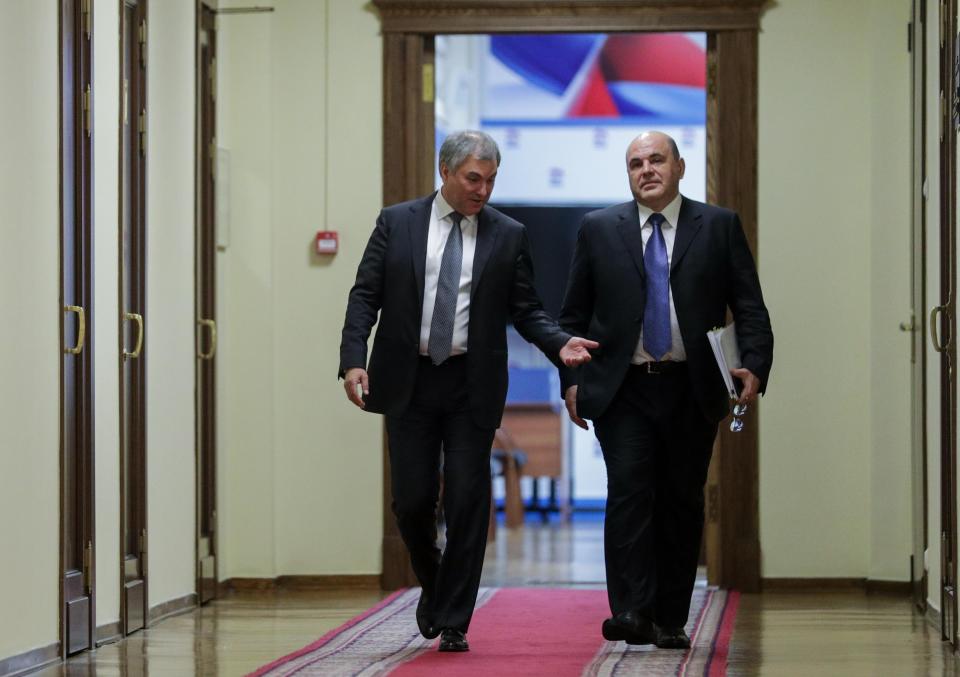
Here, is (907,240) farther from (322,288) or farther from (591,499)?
(591,499)

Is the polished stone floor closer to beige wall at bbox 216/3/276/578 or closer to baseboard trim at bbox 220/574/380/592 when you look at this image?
baseboard trim at bbox 220/574/380/592

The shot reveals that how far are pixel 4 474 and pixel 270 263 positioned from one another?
88.9 inches

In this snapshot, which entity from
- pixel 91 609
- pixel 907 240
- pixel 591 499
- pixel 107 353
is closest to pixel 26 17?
pixel 107 353

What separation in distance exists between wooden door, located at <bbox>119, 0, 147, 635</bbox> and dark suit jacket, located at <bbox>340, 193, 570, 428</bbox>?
1.05 meters

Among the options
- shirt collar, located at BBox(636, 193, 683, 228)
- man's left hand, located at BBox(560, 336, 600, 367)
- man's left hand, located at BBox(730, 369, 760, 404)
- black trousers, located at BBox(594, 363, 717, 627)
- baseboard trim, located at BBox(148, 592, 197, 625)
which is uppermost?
shirt collar, located at BBox(636, 193, 683, 228)

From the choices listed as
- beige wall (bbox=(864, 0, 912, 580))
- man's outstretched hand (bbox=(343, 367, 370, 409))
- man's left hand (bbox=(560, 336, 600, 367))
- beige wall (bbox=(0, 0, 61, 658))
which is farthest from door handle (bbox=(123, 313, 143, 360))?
beige wall (bbox=(864, 0, 912, 580))

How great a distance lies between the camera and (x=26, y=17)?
409 centimetres

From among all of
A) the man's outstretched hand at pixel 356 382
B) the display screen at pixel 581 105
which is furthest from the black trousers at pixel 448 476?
the display screen at pixel 581 105

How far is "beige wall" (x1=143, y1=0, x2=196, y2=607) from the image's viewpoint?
5141 mm

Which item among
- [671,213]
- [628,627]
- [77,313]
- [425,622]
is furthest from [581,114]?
[628,627]

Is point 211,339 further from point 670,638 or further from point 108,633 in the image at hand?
point 670,638

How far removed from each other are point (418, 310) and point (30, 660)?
140cm

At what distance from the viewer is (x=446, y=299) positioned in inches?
164

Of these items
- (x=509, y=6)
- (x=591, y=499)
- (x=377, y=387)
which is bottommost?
(x=591, y=499)
